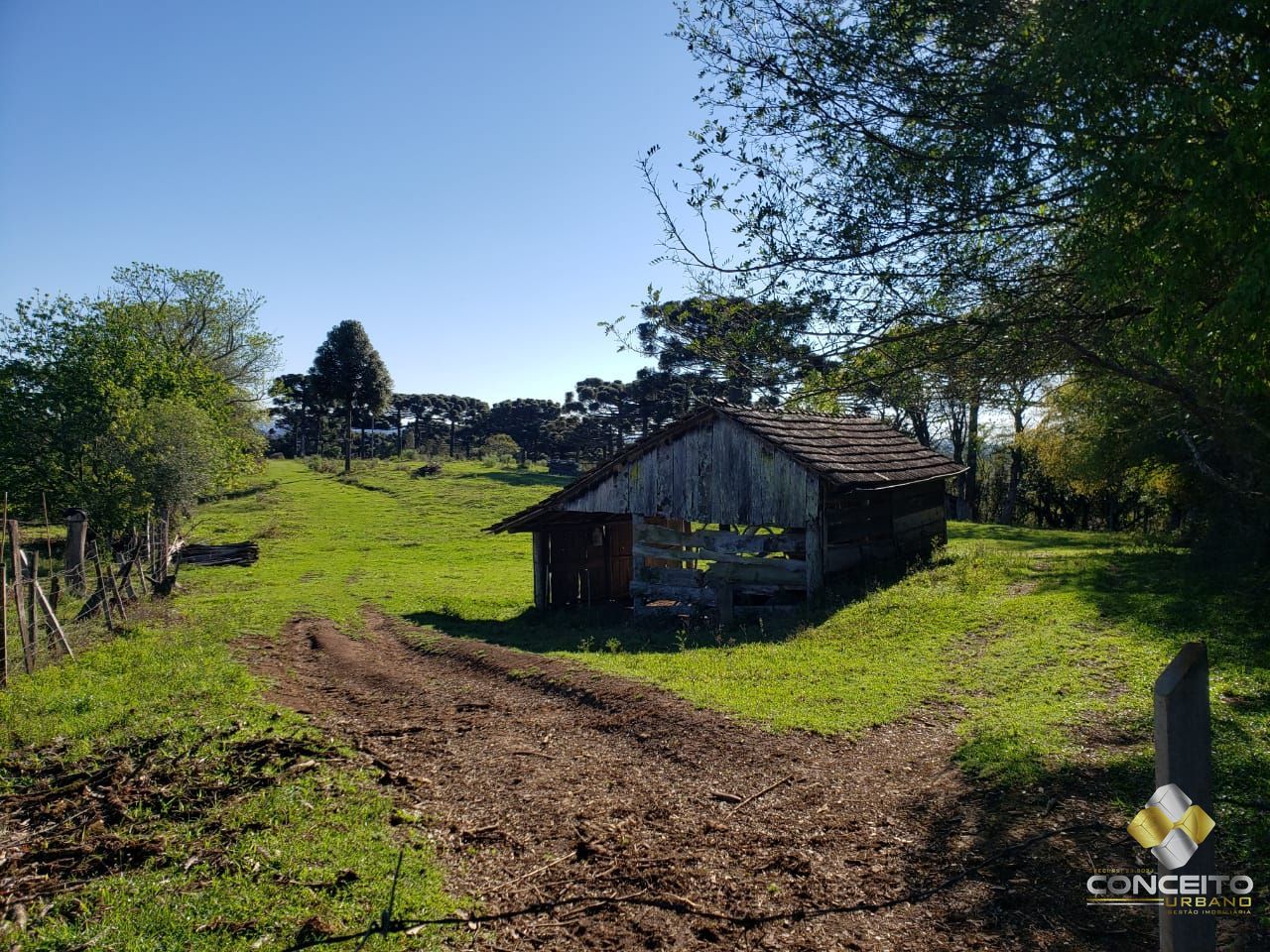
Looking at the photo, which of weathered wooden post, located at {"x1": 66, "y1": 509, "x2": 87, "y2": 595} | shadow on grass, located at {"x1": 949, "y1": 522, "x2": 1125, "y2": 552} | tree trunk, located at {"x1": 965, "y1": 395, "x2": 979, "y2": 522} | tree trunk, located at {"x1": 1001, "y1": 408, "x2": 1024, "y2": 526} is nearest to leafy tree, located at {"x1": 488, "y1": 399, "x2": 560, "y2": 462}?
tree trunk, located at {"x1": 965, "y1": 395, "x2": 979, "y2": 522}

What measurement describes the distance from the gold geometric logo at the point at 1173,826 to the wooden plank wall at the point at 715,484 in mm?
11986

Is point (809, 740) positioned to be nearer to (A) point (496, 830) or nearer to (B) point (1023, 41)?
(A) point (496, 830)

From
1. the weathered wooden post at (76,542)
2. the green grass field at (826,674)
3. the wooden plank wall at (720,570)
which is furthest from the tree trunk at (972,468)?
the weathered wooden post at (76,542)

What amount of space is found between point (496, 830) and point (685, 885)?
1.91m

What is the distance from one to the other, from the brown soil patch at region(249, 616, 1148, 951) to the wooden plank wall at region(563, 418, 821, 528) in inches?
262

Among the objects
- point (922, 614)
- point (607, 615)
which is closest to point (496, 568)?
→ point (607, 615)

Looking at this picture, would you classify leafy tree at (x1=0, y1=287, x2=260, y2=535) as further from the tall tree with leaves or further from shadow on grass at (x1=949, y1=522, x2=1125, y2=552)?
the tall tree with leaves

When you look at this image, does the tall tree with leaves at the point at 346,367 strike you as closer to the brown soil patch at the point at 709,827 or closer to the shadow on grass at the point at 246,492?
the shadow on grass at the point at 246,492

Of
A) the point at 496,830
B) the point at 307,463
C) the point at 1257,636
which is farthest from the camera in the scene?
the point at 307,463

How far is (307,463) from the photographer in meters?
55.2

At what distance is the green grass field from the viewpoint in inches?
213

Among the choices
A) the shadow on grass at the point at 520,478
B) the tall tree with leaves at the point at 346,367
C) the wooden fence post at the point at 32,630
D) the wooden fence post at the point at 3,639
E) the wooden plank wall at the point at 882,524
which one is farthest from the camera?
the tall tree with leaves at the point at 346,367

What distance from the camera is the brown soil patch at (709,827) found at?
464 cm

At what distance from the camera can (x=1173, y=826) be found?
292cm
